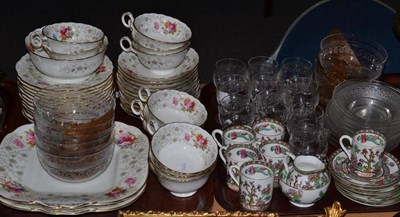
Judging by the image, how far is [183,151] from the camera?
1.41 meters

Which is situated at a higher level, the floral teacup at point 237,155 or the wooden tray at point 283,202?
the floral teacup at point 237,155

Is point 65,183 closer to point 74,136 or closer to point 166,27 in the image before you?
point 74,136

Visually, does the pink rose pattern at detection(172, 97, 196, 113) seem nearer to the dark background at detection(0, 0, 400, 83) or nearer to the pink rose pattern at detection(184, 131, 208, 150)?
the pink rose pattern at detection(184, 131, 208, 150)

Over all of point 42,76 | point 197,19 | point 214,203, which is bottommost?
point 197,19

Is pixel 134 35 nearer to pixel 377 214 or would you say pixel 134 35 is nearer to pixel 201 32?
pixel 377 214

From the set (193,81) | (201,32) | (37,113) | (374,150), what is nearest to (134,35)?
(193,81)

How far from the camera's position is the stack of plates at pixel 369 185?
134cm

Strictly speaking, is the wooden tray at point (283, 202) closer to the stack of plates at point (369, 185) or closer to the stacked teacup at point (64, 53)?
the stack of plates at point (369, 185)

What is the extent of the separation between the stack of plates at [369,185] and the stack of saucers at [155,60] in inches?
16.6

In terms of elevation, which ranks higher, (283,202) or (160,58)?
(160,58)

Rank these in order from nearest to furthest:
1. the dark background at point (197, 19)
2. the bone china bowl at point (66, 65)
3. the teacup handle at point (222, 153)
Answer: the teacup handle at point (222, 153) → the bone china bowl at point (66, 65) → the dark background at point (197, 19)

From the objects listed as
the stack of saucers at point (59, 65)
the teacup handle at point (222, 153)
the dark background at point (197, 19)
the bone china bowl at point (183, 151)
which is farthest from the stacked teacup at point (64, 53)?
the dark background at point (197, 19)

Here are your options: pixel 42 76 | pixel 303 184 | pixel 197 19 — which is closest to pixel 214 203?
pixel 303 184

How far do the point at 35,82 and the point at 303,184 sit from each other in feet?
2.12
